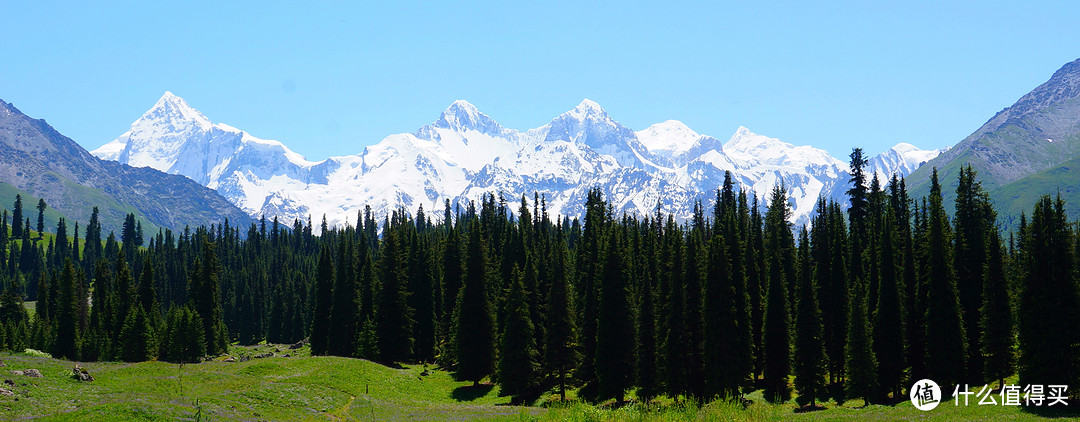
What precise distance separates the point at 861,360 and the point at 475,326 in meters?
39.0

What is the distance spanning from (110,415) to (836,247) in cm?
6461

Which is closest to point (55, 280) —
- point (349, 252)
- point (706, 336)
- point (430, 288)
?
point (349, 252)

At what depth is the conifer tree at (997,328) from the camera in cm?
5850

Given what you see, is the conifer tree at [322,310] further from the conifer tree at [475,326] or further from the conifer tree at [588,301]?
the conifer tree at [588,301]

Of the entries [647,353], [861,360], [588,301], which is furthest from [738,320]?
[588,301]

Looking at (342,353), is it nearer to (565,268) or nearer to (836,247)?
(565,268)

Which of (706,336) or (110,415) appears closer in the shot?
(110,415)

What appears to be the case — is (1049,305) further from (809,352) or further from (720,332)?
(720,332)

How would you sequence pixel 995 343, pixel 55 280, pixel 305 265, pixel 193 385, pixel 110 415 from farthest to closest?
pixel 305 265 < pixel 55 280 < pixel 995 343 < pixel 193 385 < pixel 110 415

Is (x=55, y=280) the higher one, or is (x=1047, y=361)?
(x=55, y=280)

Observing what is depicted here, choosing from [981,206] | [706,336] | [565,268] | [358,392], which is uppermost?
[981,206]

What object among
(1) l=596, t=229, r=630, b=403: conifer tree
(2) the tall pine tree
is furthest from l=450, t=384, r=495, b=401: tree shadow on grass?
(1) l=596, t=229, r=630, b=403: conifer tree

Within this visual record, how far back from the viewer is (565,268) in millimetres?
77875

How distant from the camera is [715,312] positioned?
62219 millimetres
